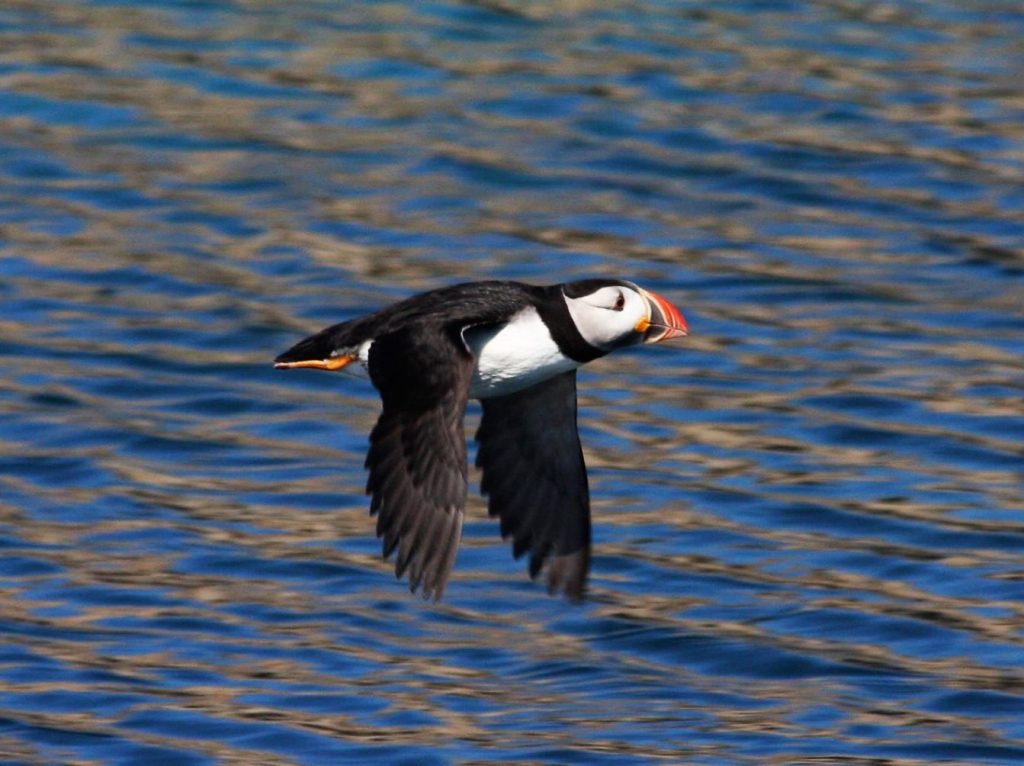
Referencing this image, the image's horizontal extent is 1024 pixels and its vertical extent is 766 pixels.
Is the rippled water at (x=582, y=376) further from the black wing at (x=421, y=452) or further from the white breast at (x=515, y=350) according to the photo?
the white breast at (x=515, y=350)

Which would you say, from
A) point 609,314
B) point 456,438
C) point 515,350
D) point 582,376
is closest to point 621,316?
point 609,314

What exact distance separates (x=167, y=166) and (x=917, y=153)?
3.80 m

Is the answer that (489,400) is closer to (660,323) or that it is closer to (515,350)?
(515,350)

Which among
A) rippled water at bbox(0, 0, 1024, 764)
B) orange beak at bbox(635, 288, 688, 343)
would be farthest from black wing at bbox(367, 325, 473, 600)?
rippled water at bbox(0, 0, 1024, 764)

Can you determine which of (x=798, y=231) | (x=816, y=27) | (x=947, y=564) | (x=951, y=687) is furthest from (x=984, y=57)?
(x=951, y=687)

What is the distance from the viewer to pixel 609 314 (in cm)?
688

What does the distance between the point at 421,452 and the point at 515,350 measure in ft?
1.97

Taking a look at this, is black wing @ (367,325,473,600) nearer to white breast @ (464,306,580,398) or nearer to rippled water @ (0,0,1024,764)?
white breast @ (464,306,580,398)

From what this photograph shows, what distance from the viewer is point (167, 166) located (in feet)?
40.3

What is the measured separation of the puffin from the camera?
20.7 feet

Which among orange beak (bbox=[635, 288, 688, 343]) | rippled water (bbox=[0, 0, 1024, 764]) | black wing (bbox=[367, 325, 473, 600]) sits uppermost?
orange beak (bbox=[635, 288, 688, 343])

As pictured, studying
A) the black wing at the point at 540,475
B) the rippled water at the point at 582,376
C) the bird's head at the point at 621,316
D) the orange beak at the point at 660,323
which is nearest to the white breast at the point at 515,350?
the bird's head at the point at 621,316

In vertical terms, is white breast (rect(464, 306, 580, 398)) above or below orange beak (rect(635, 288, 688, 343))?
below

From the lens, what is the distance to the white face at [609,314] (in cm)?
686
